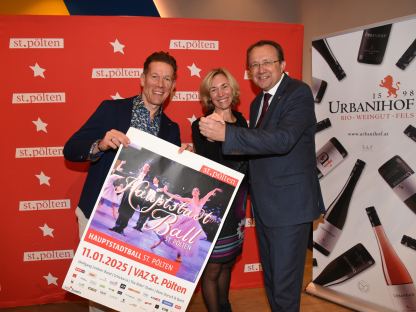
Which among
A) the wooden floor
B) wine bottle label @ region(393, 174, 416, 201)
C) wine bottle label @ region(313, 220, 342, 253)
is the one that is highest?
wine bottle label @ region(393, 174, 416, 201)

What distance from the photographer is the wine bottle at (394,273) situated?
105 inches

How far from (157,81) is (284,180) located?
0.92 m

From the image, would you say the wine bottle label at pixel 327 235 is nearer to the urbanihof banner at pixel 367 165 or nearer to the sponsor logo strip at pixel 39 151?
the urbanihof banner at pixel 367 165

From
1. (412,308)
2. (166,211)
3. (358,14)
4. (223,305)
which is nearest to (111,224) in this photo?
(166,211)

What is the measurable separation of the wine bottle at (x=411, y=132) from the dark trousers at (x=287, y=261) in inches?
44.8

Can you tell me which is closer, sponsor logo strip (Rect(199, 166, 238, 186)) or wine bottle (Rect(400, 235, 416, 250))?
sponsor logo strip (Rect(199, 166, 238, 186))

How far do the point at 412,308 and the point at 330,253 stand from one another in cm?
71

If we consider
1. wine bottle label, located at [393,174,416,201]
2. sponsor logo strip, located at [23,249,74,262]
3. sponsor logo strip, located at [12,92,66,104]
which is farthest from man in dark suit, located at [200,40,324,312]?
sponsor logo strip, located at [23,249,74,262]

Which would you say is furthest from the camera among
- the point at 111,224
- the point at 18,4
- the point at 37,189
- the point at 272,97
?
the point at 18,4

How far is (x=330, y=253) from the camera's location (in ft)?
10.3

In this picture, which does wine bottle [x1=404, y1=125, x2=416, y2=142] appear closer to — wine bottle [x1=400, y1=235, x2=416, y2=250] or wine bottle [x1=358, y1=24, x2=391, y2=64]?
wine bottle [x1=358, y1=24, x2=391, y2=64]

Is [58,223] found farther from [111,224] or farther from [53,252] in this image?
[111,224]

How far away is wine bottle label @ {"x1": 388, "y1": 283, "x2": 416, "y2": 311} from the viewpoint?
2.67 meters

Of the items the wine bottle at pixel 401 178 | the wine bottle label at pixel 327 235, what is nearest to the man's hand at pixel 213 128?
the wine bottle at pixel 401 178
